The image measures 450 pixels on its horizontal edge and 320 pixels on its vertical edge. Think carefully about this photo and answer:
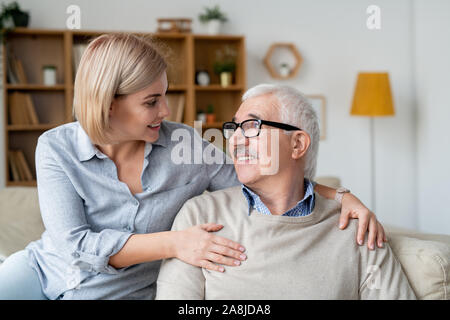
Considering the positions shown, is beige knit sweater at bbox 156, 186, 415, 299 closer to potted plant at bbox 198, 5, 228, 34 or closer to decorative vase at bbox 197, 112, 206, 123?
decorative vase at bbox 197, 112, 206, 123

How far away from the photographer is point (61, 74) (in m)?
4.47

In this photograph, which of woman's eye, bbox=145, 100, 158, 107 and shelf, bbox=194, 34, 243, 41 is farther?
shelf, bbox=194, 34, 243, 41

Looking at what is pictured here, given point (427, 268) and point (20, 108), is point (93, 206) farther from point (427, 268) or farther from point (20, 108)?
point (20, 108)

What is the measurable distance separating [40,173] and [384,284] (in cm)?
110

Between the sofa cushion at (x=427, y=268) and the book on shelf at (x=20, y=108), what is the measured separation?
11.7 feet

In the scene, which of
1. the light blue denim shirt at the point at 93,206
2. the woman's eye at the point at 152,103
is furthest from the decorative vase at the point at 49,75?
the woman's eye at the point at 152,103

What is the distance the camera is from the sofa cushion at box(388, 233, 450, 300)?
1425mm

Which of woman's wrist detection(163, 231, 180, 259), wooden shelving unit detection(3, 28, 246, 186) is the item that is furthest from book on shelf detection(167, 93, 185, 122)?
woman's wrist detection(163, 231, 180, 259)

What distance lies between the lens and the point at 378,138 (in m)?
5.29

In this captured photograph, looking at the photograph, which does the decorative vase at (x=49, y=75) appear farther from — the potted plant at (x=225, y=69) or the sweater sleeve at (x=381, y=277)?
the sweater sleeve at (x=381, y=277)

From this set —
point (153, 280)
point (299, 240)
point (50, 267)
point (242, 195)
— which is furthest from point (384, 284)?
point (50, 267)

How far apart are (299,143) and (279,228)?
0.97 feet

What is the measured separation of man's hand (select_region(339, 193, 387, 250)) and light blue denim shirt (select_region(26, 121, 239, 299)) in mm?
519

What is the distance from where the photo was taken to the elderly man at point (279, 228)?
136 centimetres
